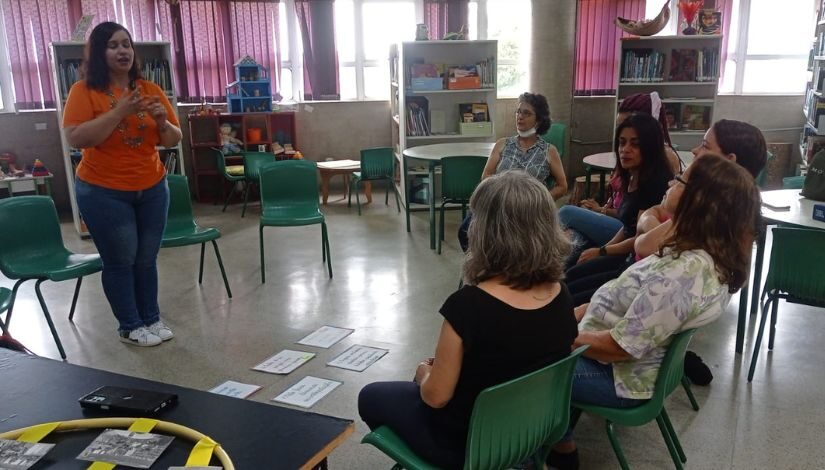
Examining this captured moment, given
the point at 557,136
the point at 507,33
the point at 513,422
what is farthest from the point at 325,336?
the point at 507,33

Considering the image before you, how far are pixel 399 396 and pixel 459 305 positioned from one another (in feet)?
1.36

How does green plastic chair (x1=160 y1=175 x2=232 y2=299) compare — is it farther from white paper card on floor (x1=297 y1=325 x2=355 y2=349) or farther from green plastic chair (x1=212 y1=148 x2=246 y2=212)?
green plastic chair (x1=212 y1=148 x2=246 y2=212)

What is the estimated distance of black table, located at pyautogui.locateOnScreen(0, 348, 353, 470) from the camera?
4.76 ft

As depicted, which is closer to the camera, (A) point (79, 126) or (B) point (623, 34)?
(A) point (79, 126)

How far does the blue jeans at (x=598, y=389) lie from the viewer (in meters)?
2.14

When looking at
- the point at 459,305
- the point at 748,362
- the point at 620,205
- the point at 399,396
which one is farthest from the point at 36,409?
the point at 748,362

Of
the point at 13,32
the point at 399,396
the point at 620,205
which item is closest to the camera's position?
the point at 399,396

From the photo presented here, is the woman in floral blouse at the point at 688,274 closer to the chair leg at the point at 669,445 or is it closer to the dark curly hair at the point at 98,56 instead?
the chair leg at the point at 669,445

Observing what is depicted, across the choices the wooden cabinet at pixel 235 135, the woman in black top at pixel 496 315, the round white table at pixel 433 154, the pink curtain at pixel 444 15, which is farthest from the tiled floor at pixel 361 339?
the pink curtain at pixel 444 15

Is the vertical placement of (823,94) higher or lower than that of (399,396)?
higher

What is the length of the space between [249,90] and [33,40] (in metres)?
2.26

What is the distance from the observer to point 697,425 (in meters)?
2.79

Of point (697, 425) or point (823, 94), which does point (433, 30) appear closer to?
point (823, 94)

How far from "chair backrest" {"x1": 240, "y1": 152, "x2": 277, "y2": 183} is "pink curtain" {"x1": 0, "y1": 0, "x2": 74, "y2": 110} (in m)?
2.28
